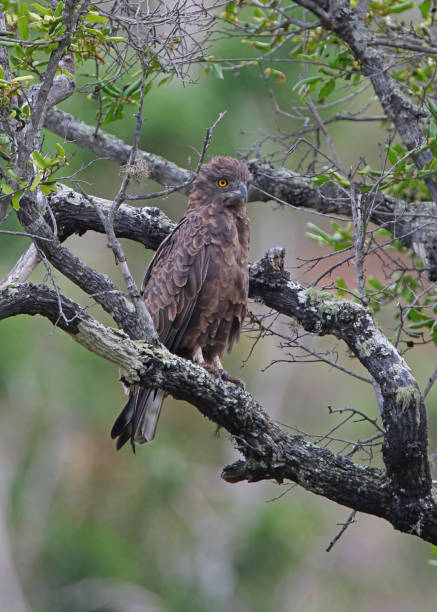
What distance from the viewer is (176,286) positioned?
4.95 metres

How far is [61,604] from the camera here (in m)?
12.0

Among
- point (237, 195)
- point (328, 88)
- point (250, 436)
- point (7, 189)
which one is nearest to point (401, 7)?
point (328, 88)

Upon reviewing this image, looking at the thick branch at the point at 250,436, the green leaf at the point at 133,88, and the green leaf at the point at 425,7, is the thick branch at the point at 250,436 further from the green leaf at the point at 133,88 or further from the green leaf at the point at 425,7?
the green leaf at the point at 425,7

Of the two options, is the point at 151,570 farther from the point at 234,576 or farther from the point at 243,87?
the point at 243,87

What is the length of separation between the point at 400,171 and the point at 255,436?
5.17 ft

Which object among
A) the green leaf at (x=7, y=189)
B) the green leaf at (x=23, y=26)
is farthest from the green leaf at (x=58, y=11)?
the green leaf at (x=7, y=189)

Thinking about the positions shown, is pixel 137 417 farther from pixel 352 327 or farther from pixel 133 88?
pixel 133 88

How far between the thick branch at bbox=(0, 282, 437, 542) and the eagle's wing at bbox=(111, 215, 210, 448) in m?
0.98

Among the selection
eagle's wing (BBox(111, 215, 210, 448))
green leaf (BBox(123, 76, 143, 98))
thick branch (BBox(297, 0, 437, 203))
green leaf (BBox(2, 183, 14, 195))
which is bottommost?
green leaf (BBox(2, 183, 14, 195))

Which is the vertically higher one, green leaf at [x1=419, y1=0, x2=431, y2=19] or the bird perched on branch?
green leaf at [x1=419, y1=0, x2=431, y2=19]

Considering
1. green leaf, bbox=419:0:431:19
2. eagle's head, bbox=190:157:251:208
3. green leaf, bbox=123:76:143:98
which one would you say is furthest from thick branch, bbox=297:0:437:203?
green leaf, bbox=123:76:143:98

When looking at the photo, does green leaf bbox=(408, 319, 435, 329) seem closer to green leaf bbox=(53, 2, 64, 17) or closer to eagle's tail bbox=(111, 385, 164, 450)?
eagle's tail bbox=(111, 385, 164, 450)

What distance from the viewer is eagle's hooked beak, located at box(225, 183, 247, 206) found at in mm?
5094

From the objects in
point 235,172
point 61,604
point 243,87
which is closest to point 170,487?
point 61,604
